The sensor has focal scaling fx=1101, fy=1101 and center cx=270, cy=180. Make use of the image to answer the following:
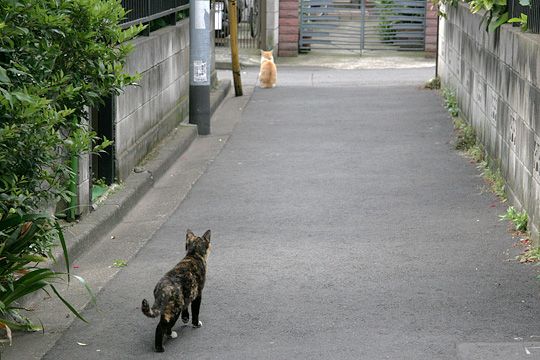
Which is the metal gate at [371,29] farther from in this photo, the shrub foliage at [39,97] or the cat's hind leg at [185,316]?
the cat's hind leg at [185,316]

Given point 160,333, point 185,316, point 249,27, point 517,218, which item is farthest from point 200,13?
point 249,27

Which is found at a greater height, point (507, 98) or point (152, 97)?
point (507, 98)

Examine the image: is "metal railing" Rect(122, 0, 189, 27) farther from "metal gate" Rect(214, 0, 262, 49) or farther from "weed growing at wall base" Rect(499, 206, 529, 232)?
"metal gate" Rect(214, 0, 262, 49)

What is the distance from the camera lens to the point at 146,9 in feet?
43.9

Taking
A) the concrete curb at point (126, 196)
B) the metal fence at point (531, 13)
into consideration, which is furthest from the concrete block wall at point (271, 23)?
the metal fence at point (531, 13)

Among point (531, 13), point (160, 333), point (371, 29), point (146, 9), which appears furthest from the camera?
point (371, 29)

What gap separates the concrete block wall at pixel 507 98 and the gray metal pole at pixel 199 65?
3.71 m

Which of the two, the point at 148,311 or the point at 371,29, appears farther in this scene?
the point at 371,29

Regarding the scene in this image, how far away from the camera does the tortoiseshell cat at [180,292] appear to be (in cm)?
645

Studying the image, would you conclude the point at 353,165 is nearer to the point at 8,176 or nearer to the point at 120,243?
the point at 120,243

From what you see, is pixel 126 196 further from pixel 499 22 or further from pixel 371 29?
pixel 371 29

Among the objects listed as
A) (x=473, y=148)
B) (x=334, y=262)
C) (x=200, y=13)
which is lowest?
(x=334, y=262)

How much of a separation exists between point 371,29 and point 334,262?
76.9ft

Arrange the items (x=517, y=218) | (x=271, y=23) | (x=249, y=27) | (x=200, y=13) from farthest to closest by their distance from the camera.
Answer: (x=249, y=27), (x=271, y=23), (x=200, y=13), (x=517, y=218)
